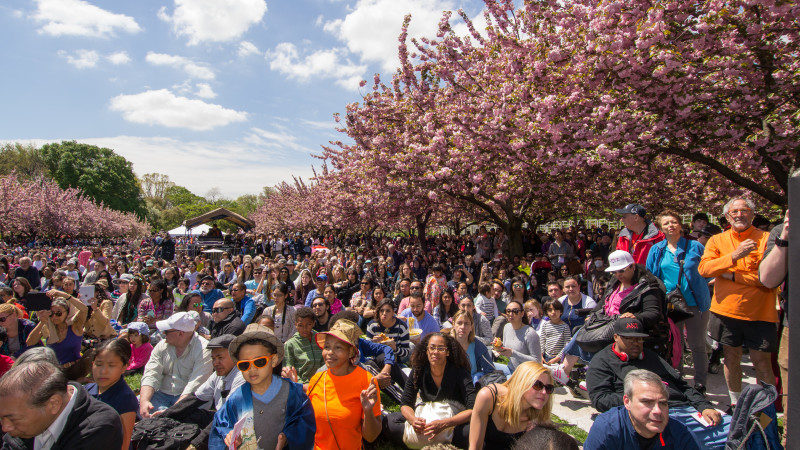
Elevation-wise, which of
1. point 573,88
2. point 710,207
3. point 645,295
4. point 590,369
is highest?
point 573,88

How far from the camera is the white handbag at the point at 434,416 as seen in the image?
11.1 ft

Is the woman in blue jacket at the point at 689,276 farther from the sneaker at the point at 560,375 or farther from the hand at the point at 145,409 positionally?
the hand at the point at 145,409

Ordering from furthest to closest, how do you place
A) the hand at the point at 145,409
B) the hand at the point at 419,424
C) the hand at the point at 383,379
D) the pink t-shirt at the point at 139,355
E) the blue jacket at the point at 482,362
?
the pink t-shirt at the point at 139,355, the blue jacket at the point at 482,362, the hand at the point at 383,379, the hand at the point at 145,409, the hand at the point at 419,424

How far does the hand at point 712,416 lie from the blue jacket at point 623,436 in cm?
67

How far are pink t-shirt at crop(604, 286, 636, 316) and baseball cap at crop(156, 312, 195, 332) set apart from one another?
13.7ft

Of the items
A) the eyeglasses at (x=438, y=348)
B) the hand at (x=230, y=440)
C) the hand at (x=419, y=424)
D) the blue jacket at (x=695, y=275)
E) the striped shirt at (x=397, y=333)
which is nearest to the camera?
the hand at (x=230, y=440)

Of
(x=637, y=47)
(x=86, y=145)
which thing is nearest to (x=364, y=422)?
(x=637, y=47)

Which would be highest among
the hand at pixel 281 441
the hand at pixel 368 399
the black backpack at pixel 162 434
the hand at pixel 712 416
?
the hand at pixel 368 399

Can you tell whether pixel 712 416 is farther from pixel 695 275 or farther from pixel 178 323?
pixel 178 323

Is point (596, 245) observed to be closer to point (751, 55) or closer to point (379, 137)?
point (751, 55)

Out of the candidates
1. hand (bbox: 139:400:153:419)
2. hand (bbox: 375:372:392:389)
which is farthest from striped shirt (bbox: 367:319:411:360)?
hand (bbox: 139:400:153:419)

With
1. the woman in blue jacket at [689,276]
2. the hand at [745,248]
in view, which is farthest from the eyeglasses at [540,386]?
the woman in blue jacket at [689,276]

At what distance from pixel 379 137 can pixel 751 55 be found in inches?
371

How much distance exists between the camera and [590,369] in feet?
11.4
